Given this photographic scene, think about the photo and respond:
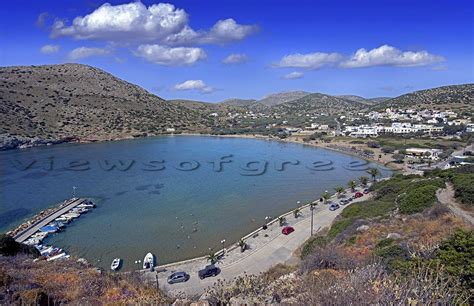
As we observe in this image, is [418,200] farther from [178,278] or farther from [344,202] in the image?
[178,278]

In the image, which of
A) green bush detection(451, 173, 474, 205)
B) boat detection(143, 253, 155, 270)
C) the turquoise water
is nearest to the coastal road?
boat detection(143, 253, 155, 270)

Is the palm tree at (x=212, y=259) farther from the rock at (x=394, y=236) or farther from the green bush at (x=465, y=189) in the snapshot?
the green bush at (x=465, y=189)

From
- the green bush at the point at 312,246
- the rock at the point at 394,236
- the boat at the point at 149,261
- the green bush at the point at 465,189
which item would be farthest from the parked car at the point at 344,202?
the boat at the point at 149,261

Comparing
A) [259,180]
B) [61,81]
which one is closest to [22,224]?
[259,180]

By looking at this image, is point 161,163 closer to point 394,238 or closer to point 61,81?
point 394,238

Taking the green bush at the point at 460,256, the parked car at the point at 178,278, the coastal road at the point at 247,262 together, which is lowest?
the coastal road at the point at 247,262

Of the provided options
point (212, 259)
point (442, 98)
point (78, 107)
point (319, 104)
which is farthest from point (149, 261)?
point (319, 104)
